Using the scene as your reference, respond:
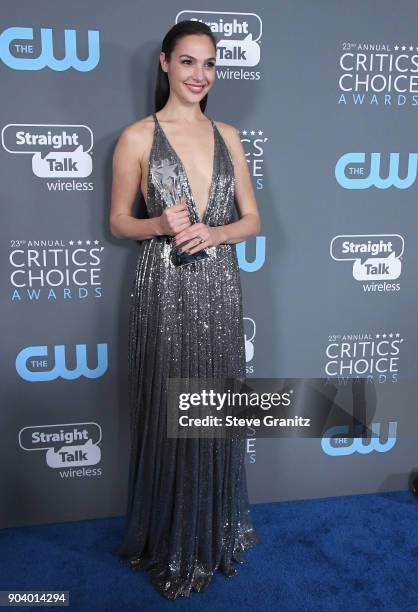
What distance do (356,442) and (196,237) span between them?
1.52 metres

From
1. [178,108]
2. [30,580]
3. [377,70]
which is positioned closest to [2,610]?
[30,580]

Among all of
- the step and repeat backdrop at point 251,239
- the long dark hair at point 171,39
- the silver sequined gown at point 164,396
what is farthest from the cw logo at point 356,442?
the long dark hair at point 171,39

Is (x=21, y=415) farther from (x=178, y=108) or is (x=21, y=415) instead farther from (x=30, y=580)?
(x=178, y=108)

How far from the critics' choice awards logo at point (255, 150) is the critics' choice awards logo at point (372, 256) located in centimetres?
46

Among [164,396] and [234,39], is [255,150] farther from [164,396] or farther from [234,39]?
[164,396]

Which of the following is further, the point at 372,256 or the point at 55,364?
the point at 372,256

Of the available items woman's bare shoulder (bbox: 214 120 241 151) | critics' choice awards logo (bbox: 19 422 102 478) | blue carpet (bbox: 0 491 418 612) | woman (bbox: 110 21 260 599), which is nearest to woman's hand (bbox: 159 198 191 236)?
woman (bbox: 110 21 260 599)

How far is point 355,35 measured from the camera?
2594 mm

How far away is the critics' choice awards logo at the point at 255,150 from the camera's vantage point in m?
2.59

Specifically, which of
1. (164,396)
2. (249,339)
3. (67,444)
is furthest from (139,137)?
(67,444)

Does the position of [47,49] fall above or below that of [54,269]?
above

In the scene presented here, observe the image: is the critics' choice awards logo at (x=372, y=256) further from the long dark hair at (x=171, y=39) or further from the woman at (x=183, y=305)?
the long dark hair at (x=171, y=39)

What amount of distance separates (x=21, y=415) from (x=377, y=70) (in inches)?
83.7

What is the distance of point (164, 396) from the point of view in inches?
90.3
